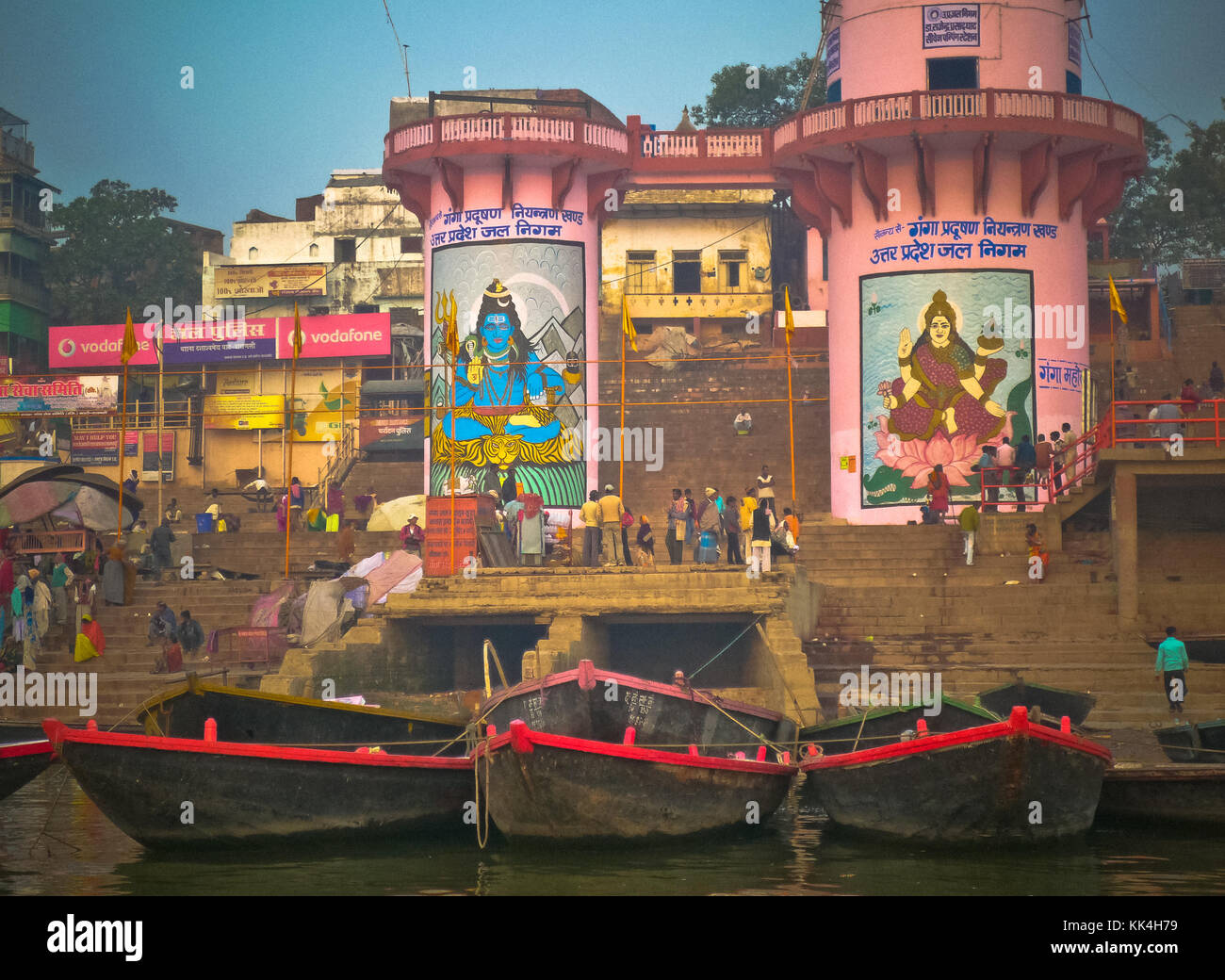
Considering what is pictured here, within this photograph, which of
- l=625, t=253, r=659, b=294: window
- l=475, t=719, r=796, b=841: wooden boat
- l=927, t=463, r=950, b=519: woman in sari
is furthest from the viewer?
l=625, t=253, r=659, b=294: window

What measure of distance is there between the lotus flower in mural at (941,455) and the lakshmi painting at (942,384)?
2 cm

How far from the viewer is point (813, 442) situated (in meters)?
36.4

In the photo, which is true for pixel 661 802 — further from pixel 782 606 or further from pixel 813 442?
pixel 813 442

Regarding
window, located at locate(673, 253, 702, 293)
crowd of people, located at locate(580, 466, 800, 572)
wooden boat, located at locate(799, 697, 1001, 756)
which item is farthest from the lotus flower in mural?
window, located at locate(673, 253, 702, 293)

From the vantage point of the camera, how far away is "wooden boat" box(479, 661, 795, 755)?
1758cm

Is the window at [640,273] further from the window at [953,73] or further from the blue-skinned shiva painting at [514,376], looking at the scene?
the window at [953,73]

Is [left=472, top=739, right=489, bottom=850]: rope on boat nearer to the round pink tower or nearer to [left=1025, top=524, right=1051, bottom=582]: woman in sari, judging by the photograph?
[left=1025, top=524, right=1051, bottom=582]: woman in sari

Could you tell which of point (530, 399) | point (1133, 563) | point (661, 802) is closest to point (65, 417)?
point (530, 399)

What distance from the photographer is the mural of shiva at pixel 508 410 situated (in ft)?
110


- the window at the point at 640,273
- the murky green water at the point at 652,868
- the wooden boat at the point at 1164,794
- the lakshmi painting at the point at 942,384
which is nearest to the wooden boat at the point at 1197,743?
the wooden boat at the point at 1164,794

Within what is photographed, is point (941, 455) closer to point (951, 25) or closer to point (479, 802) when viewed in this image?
point (951, 25)

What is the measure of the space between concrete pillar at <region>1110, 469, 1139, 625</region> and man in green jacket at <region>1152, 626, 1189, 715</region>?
330cm
